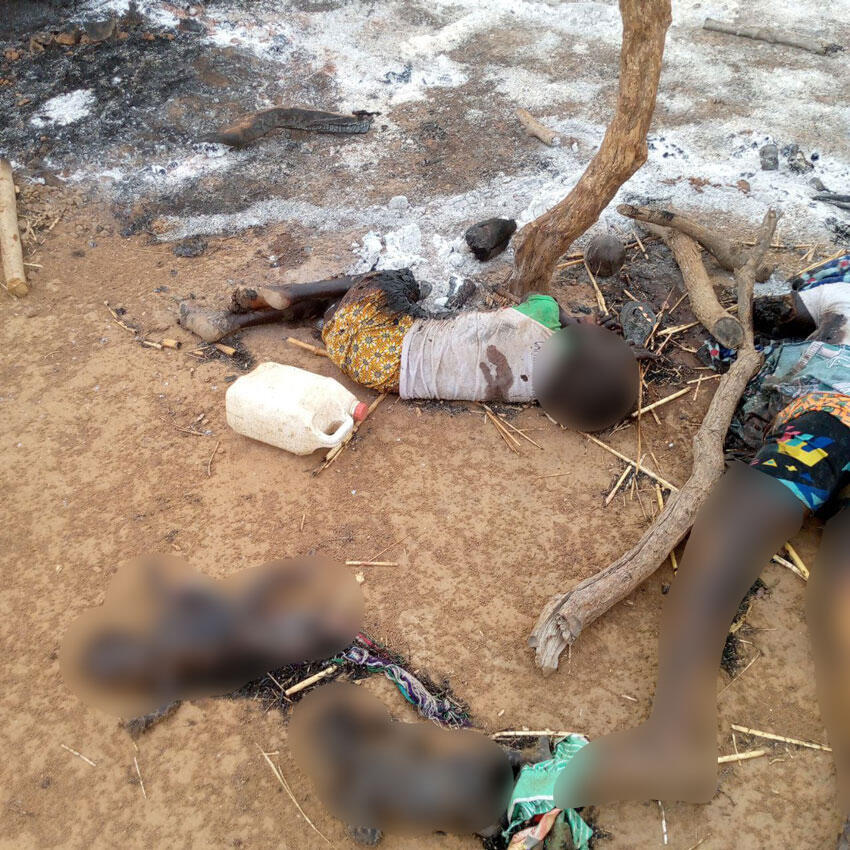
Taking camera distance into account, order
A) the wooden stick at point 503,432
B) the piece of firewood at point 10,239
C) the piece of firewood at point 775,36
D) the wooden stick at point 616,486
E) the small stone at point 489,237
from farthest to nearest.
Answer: the piece of firewood at point 775,36, the small stone at point 489,237, the piece of firewood at point 10,239, the wooden stick at point 503,432, the wooden stick at point 616,486

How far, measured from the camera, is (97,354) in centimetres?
475

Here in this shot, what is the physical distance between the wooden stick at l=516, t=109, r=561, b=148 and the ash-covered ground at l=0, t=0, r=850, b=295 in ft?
0.30

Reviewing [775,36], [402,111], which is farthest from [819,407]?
[775,36]

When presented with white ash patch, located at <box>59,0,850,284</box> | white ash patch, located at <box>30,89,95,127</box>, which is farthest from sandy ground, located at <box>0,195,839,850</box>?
white ash patch, located at <box>30,89,95,127</box>

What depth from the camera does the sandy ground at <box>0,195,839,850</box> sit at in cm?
269

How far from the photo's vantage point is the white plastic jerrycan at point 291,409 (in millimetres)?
3840

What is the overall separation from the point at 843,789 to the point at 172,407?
405 centimetres

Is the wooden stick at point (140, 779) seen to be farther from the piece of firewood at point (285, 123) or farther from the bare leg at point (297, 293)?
the piece of firewood at point (285, 123)

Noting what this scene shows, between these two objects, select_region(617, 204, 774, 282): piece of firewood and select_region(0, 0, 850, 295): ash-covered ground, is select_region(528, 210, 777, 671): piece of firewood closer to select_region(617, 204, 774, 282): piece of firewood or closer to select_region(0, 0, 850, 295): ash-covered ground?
select_region(617, 204, 774, 282): piece of firewood

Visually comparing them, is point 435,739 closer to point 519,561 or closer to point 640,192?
point 519,561

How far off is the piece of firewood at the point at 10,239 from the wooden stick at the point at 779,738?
5.51 metres

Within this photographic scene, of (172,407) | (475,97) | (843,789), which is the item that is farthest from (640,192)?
(843,789)

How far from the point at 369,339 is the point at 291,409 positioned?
0.75 meters

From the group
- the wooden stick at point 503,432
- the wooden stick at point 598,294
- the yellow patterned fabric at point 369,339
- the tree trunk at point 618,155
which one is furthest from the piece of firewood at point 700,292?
the yellow patterned fabric at point 369,339
